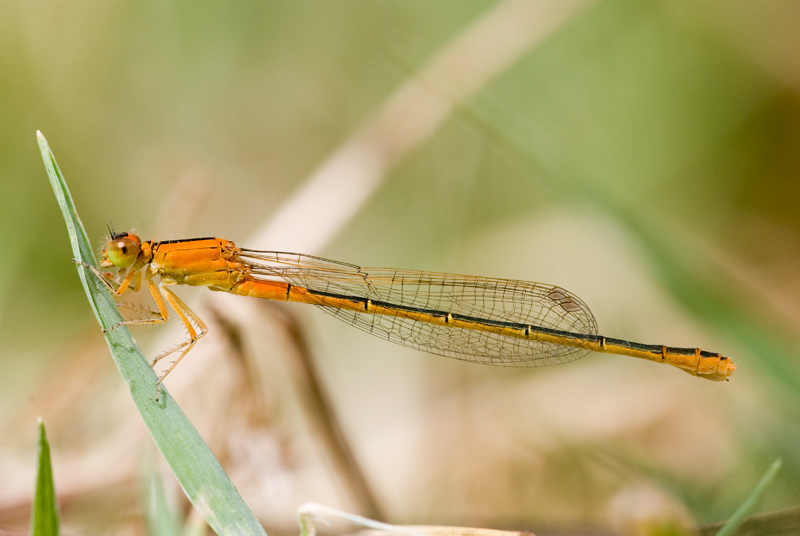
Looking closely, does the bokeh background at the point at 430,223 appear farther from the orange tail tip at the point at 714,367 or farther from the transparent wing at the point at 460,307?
the transparent wing at the point at 460,307

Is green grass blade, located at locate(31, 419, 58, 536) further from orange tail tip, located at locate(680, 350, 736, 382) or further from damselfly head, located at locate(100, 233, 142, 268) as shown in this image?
orange tail tip, located at locate(680, 350, 736, 382)

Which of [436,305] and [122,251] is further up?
[122,251]

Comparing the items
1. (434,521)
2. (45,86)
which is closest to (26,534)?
(434,521)

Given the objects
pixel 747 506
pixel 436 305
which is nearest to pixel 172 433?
pixel 747 506

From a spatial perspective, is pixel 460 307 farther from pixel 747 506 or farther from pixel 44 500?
pixel 44 500

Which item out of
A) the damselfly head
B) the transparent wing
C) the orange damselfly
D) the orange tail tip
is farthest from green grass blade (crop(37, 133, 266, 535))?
the orange tail tip

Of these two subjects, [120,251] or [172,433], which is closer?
[172,433]

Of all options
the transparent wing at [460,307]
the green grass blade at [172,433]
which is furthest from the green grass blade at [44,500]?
the transparent wing at [460,307]
